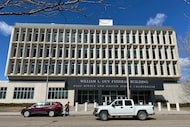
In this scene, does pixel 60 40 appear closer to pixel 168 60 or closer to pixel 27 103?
pixel 27 103

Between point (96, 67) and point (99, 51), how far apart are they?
4955 millimetres

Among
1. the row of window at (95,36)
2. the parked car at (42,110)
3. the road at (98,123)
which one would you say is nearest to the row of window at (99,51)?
the row of window at (95,36)

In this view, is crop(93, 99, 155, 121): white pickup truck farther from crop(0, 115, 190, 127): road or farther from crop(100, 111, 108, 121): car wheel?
crop(0, 115, 190, 127): road

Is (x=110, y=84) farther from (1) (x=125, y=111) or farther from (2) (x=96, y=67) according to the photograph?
(1) (x=125, y=111)

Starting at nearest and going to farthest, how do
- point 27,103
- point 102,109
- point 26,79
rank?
1. point 102,109
2. point 27,103
3. point 26,79

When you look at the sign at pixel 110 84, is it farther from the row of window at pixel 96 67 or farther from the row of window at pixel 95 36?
the row of window at pixel 95 36

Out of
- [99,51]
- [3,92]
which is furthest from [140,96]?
[3,92]

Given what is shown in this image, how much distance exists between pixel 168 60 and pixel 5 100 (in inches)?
1665

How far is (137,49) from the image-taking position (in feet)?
153

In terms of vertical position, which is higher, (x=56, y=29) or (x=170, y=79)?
(x=56, y=29)

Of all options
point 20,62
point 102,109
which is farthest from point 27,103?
point 102,109

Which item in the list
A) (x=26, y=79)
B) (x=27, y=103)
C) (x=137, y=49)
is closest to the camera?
(x=27, y=103)

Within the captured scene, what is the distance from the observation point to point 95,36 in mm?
47812

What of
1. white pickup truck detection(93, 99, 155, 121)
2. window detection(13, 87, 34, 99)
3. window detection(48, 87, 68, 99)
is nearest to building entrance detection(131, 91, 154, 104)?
window detection(48, 87, 68, 99)
